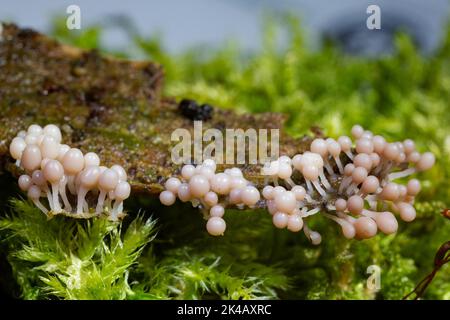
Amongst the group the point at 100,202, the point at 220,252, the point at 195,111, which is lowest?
the point at 220,252

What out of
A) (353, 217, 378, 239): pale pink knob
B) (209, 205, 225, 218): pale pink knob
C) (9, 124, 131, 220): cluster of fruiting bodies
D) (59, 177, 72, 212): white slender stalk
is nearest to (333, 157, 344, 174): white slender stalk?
(353, 217, 378, 239): pale pink knob

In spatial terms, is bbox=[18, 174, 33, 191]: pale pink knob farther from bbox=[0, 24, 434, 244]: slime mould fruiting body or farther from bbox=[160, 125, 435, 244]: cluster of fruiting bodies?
bbox=[160, 125, 435, 244]: cluster of fruiting bodies

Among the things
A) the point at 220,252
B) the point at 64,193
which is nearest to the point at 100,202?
the point at 64,193

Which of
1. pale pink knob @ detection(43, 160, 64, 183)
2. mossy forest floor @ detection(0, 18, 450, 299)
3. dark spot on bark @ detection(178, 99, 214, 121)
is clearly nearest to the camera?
pale pink knob @ detection(43, 160, 64, 183)

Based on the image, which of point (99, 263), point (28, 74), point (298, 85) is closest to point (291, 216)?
point (99, 263)

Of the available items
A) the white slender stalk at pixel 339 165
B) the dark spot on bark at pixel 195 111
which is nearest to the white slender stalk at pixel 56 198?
the dark spot on bark at pixel 195 111

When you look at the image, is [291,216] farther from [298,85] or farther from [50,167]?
[298,85]

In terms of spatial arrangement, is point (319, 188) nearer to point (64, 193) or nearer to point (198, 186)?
point (198, 186)
